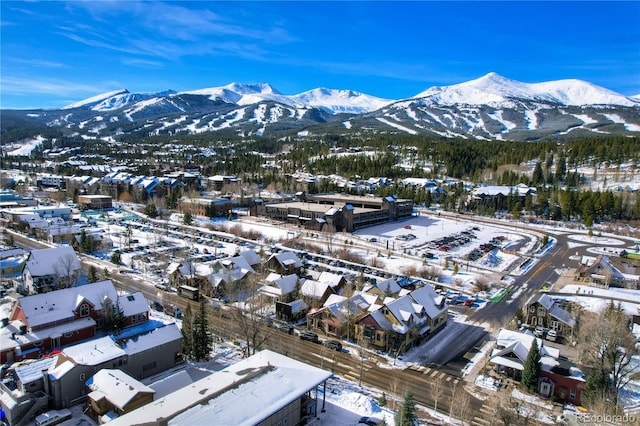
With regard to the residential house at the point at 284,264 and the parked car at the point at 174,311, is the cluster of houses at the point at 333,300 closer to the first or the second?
the residential house at the point at 284,264

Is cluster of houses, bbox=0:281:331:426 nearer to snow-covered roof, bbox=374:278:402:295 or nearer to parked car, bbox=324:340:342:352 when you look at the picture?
parked car, bbox=324:340:342:352

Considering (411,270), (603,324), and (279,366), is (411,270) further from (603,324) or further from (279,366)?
(279,366)

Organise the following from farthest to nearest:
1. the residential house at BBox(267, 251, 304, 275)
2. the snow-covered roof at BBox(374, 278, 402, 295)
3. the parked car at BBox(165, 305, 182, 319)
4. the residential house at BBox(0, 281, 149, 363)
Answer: the residential house at BBox(267, 251, 304, 275)
the snow-covered roof at BBox(374, 278, 402, 295)
the parked car at BBox(165, 305, 182, 319)
the residential house at BBox(0, 281, 149, 363)

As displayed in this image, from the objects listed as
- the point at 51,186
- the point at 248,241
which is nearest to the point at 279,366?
the point at 248,241

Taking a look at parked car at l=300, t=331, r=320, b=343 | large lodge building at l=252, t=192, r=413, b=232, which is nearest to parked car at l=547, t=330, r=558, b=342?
parked car at l=300, t=331, r=320, b=343

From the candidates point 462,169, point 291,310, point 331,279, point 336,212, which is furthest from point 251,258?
point 462,169

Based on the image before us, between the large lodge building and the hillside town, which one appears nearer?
the hillside town

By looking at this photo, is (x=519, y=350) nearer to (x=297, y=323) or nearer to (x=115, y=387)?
(x=297, y=323)
